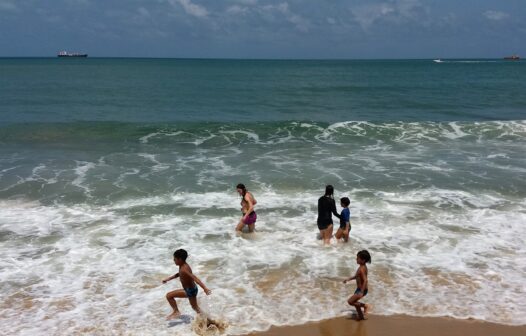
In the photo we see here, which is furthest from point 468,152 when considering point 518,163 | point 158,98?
point 158,98

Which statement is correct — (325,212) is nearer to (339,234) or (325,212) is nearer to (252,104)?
(339,234)

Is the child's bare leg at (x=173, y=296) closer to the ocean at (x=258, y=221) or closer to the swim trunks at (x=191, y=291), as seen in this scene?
the swim trunks at (x=191, y=291)

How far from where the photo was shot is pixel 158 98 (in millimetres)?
40094

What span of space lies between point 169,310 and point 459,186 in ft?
36.5

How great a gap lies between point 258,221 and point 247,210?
3.49 ft

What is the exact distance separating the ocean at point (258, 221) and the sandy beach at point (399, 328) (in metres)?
0.23

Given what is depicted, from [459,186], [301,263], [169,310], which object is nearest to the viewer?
[169,310]

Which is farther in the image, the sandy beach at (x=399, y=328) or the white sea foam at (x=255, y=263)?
the white sea foam at (x=255, y=263)

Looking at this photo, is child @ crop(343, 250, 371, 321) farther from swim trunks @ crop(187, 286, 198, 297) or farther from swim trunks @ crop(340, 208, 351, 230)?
swim trunks @ crop(340, 208, 351, 230)

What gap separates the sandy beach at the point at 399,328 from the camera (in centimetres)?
743

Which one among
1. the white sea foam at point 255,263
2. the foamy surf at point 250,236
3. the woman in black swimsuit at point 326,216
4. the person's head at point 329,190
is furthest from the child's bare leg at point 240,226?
the person's head at point 329,190

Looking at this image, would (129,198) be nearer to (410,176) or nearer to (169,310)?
(169,310)

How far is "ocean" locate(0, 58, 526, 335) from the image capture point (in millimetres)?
8367

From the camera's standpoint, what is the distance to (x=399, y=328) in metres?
7.54
